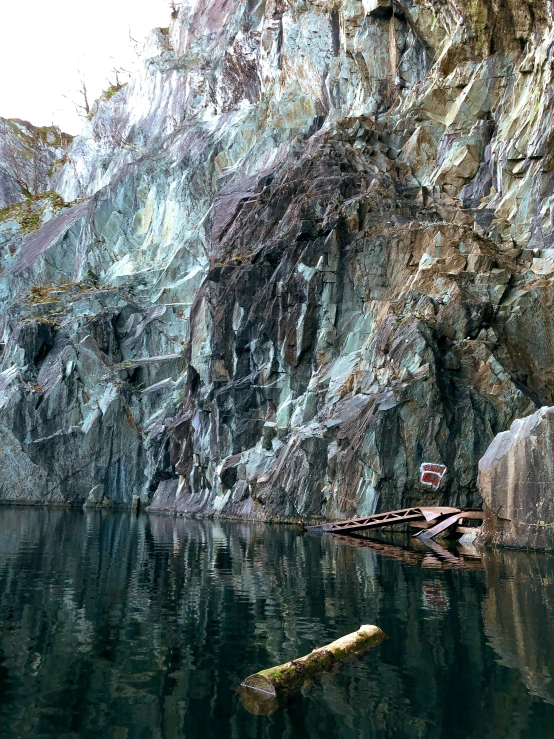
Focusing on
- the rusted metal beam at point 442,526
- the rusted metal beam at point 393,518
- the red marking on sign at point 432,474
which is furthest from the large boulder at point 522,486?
the red marking on sign at point 432,474

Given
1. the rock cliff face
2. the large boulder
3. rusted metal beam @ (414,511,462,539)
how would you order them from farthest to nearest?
the rock cliff face, rusted metal beam @ (414,511,462,539), the large boulder

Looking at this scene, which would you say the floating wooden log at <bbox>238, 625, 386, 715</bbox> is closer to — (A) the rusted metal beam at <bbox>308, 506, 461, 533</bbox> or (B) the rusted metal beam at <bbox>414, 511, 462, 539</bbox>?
(B) the rusted metal beam at <bbox>414, 511, 462, 539</bbox>

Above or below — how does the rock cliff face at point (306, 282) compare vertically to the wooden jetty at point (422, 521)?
above

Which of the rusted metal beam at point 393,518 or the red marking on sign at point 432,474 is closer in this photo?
the rusted metal beam at point 393,518

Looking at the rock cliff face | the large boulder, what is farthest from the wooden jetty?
the large boulder

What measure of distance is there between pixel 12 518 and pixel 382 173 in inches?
1582

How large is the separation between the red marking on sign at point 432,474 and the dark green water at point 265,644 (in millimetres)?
13255

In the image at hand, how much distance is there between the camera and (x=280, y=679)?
394 inches

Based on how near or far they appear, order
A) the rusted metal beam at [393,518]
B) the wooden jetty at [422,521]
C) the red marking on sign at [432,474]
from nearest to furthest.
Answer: the wooden jetty at [422,521]
the rusted metal beam at [393,518]
the red marking on sign at [432,474]

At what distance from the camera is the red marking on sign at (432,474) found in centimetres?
3903

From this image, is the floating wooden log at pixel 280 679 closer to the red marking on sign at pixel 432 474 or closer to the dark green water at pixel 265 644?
the dark green water at pixel 265 644

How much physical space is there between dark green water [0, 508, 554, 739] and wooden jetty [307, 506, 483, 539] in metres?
7.91

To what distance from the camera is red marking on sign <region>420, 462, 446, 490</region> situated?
128 feet

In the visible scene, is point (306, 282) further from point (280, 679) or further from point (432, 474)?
point (280, 679)
